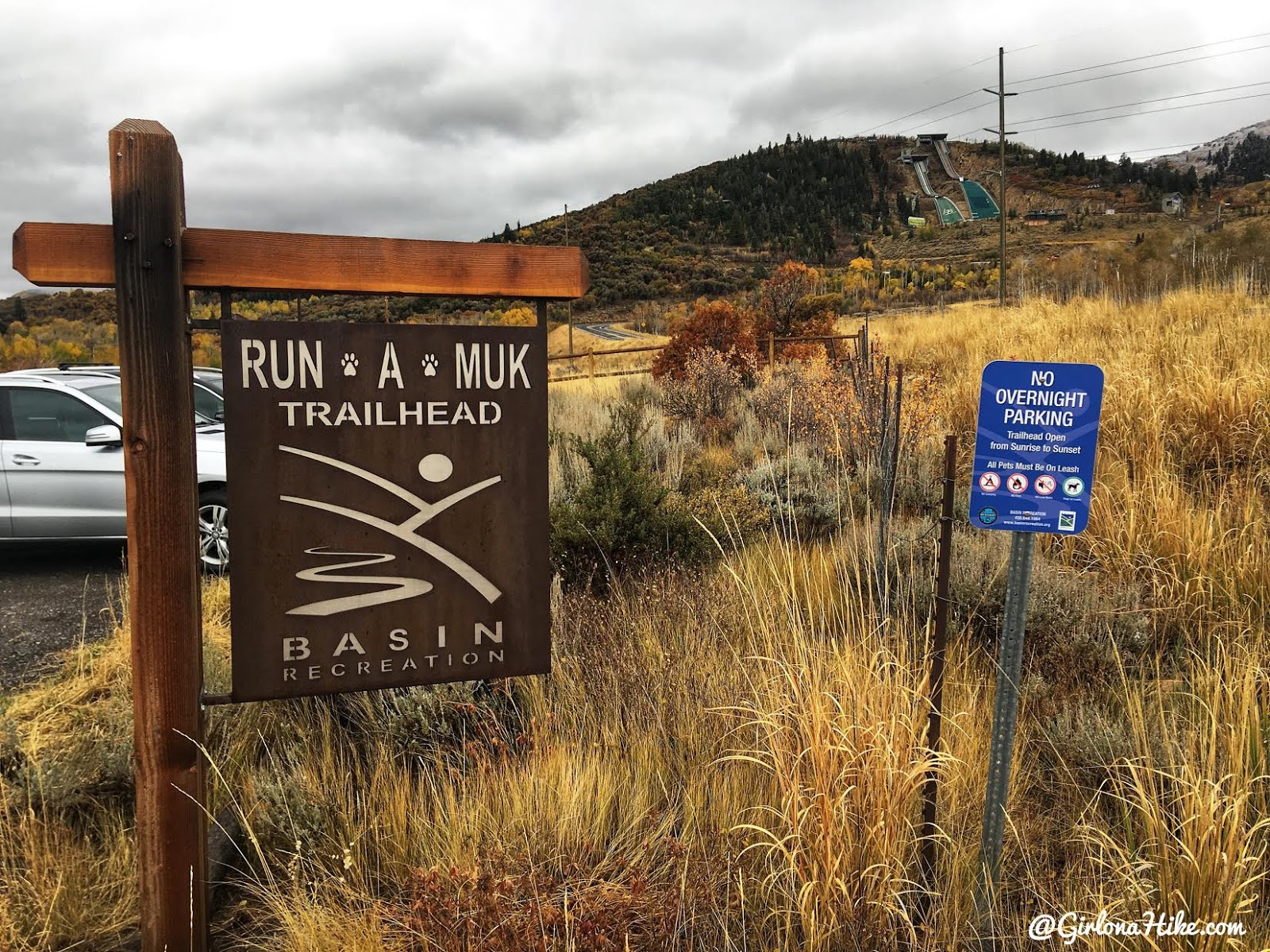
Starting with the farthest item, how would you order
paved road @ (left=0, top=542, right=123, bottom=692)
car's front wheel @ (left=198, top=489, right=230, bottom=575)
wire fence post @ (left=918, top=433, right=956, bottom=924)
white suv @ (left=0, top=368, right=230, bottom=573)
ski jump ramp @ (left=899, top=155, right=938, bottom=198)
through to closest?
1. ski jump ramp @ (left=899, top=155, right=938, bottom=198)
2. white suv @ (left=0, top=368, right=230, bottom=573)
3. car's front wheel @ (left=198, top=489, right=230, bottom=575)
4. paved road @ (left=0, top=542, right=123, bottom=692)
5. wire fence post @ (left=918, top=433, right=956, bottom=924)

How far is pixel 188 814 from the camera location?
2.25 metres

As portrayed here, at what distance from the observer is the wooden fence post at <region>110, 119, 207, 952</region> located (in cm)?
215

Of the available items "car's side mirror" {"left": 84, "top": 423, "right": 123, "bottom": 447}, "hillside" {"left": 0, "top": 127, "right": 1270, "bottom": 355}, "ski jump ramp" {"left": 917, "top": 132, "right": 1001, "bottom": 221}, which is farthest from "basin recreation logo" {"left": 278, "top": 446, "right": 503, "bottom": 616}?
"ski jump ramp" {"left": 917, "top": 132, "right": 1001, "bottom": 221}

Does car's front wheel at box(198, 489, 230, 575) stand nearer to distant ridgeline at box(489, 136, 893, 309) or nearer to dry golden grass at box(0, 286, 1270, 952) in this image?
dry golden grass at box(0, 286, 1270, 952)

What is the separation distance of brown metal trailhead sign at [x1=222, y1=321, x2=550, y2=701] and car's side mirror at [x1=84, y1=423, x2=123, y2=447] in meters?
4.96

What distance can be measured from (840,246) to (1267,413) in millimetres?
65739

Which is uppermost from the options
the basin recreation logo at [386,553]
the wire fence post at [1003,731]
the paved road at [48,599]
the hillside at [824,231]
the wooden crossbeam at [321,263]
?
the hillside at [824,231]

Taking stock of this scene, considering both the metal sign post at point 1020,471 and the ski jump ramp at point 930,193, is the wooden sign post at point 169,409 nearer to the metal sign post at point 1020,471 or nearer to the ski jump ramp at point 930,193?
the metal sign post at point 1020,471

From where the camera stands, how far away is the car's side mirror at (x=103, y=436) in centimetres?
636

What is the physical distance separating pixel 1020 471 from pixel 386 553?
1.81 meters

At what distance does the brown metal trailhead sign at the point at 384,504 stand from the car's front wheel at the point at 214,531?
4352mm

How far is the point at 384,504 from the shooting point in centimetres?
241

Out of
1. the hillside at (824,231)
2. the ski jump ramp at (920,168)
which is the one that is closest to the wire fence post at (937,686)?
the hillside at (824,231)

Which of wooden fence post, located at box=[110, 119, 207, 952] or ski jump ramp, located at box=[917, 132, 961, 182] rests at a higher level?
ski jump ramp, located at box=[917, 132, 961, 182]
